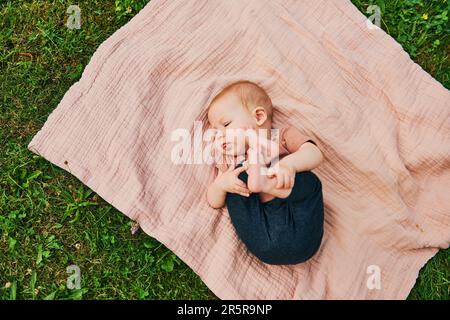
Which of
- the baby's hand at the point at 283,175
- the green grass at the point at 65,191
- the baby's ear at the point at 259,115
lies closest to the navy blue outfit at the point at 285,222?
the baby's hand at the point at 283,175

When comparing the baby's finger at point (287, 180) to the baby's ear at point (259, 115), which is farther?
the baby's ear at point (259, 115)

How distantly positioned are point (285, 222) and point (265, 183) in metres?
0.25

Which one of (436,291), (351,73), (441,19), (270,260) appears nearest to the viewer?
(270,260)

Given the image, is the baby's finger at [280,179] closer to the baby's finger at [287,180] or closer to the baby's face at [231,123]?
the baby's finger at [287,180]

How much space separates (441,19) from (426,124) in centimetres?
79

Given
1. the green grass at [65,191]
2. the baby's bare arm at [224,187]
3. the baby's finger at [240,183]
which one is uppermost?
the baby's finger at [240,183]

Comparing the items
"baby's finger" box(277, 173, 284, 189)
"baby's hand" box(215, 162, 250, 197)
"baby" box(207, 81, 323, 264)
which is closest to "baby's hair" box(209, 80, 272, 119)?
"baby" box(207, 81, 323, 264)

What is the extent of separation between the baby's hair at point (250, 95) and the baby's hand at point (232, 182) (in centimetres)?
33

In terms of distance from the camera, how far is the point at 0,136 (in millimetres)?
3209

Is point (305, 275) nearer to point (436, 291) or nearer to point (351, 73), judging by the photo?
point (436, 291)

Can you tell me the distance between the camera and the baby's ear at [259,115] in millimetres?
2840

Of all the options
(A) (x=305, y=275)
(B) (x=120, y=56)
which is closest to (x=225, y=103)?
(B) (x=120, y=56)

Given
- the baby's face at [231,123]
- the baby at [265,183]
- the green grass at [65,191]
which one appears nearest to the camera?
the baby at [265,183]

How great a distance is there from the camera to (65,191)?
3.10m
